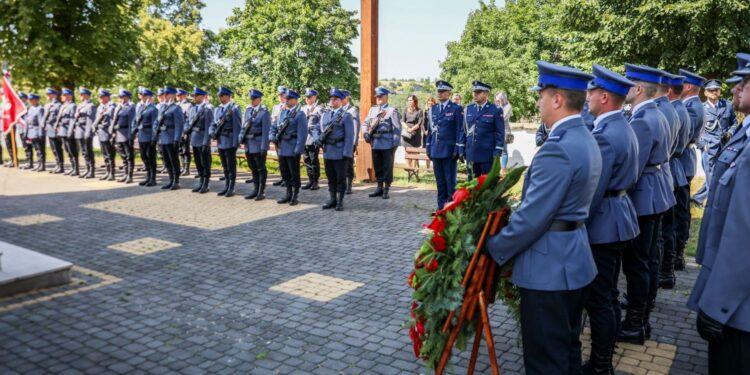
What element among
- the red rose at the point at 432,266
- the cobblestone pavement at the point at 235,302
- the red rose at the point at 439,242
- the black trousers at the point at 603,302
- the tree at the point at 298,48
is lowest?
the cobblestone pavement at the point at 235,302

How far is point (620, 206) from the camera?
3.86 meters

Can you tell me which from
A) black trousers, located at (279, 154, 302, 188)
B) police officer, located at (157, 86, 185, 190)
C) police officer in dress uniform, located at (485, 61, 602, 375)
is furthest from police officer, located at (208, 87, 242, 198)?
police officer in dress uniform, located at (485, 61, 602, 375)

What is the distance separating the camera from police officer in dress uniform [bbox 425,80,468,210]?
9.62 meters

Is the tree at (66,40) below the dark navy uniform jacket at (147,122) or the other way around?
the other way around

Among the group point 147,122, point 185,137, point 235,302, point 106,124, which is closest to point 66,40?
point 106,124

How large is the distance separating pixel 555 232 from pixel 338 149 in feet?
24.9

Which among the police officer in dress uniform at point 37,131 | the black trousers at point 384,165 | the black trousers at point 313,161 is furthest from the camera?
the police officer in dress uniform at point 37,131

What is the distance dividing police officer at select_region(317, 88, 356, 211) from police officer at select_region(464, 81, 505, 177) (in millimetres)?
2312

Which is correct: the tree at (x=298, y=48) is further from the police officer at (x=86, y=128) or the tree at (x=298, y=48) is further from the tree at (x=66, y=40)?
the police officer at (x=86, y=128)

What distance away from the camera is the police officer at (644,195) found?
4418 mm

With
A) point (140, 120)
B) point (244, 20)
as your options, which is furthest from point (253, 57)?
point (140, 120)

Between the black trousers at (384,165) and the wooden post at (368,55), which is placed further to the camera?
the wooden post at (368,55)

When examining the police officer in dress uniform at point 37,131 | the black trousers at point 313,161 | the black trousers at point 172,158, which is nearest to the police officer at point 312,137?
the black trousers at point 313,161

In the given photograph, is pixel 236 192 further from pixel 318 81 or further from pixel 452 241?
pixel 318 81
